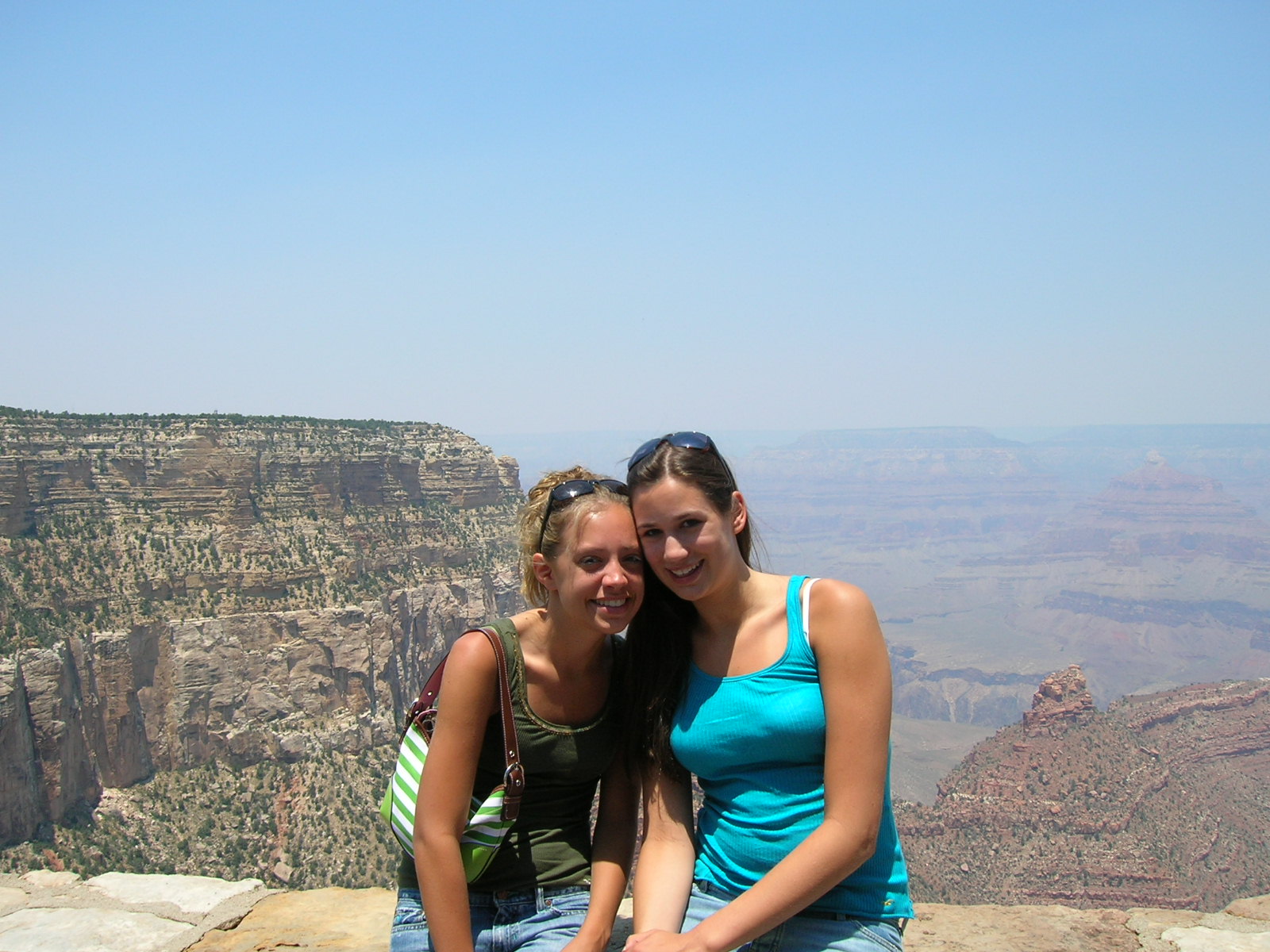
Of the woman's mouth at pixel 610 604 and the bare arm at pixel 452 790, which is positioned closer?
the bare arm at pixel 452 790

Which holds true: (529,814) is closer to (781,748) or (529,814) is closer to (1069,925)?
(781,748)

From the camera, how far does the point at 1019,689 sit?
616ft

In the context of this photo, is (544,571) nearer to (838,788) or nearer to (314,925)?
(838,788)

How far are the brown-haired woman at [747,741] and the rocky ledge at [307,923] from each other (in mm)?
756

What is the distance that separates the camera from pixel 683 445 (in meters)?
3.88

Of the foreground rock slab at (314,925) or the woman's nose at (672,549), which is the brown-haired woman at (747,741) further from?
the foreground rock slab at (314,925)

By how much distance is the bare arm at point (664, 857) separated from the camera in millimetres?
3746

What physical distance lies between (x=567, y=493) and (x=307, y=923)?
2808 mm

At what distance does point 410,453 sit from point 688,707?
48.3 m

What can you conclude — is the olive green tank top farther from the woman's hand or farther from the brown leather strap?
the woman's hand

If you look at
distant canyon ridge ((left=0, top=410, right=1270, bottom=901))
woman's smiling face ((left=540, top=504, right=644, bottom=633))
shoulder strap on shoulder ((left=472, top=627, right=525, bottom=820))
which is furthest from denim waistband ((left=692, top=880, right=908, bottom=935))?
distant canyon ridge ((left=0, top=410, right=1270, bottom=901))

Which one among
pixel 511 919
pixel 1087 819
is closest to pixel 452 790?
pixel 511 919

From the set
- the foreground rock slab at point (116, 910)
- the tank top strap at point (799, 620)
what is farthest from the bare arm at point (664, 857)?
the foreground rock slab at point (116, 910)

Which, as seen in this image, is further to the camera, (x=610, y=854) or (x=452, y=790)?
(x=610, y=854)
